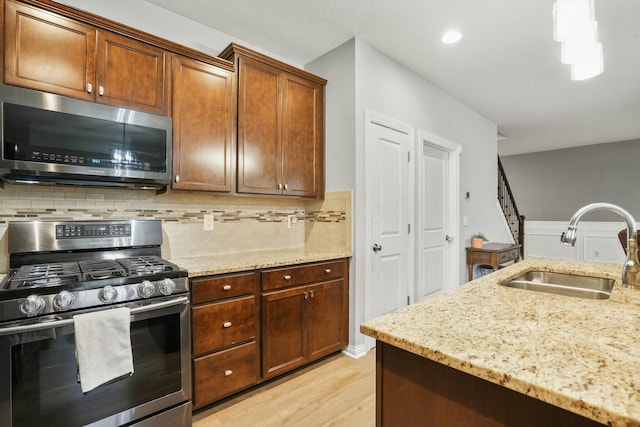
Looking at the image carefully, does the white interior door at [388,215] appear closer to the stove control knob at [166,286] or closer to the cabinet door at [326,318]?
the cabinet door at [326,318]

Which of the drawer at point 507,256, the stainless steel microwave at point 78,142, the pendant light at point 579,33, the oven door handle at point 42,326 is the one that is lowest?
the drawer at point 507,256

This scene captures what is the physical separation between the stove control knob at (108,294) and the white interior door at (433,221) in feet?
9.11

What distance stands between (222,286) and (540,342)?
1.65 metres

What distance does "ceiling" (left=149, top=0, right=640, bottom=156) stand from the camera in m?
2.37

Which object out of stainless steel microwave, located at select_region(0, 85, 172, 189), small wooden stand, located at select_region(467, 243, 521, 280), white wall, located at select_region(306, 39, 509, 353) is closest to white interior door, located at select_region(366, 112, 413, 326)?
white wall, located at select_region(306, 39, 509, 353)

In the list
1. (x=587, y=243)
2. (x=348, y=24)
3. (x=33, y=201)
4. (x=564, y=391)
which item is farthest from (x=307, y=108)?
(x=587, y=243)

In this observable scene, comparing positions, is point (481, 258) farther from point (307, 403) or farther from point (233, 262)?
point (233, 262)

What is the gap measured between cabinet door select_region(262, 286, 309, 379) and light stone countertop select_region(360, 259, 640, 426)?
1.30m

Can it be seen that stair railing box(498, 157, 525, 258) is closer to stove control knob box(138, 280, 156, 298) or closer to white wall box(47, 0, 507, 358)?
white wall box(47, 0, 507, 358)

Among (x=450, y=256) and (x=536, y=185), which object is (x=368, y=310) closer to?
(x=450, y=256)

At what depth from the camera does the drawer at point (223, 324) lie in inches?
74.3

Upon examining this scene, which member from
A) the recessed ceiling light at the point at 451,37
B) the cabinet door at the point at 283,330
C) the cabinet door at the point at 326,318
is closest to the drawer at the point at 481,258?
the cabinet door at the point at 326,318

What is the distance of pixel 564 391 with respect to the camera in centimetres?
59

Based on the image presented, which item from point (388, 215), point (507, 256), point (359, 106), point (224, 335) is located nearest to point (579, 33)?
point (359, 106)
